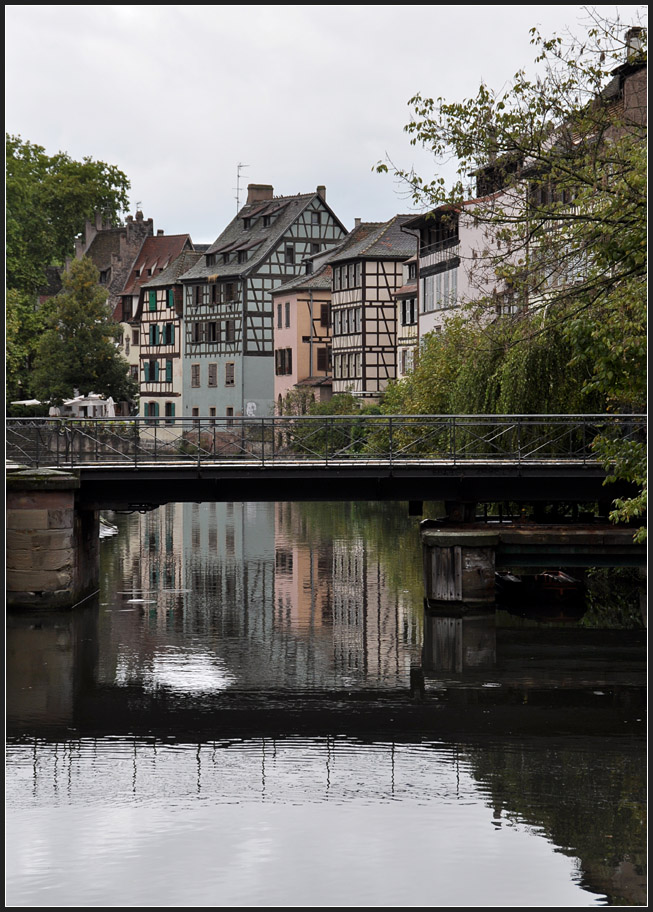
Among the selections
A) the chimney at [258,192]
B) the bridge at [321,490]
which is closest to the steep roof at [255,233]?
the chimney at [258,192]

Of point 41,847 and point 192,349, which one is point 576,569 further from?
point 192,349

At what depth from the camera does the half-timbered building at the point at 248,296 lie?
79750mm

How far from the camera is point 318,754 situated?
1553 centimetres

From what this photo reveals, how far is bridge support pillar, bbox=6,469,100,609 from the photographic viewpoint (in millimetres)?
24766

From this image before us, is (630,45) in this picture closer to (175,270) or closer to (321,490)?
(321,490)

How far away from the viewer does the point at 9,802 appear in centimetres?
1384

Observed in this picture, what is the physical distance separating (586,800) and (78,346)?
54.8 metres

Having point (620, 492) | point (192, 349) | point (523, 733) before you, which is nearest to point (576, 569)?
point (620, 492)

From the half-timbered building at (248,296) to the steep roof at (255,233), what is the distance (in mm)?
59

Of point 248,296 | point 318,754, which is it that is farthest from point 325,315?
point 318,754

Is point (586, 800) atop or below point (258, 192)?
below

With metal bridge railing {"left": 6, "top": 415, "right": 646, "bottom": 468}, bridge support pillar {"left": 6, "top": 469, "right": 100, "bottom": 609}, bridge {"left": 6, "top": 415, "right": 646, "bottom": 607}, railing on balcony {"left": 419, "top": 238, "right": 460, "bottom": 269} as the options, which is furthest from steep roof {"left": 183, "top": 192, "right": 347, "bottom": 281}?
bridge support pillar {"left": 6, "top": 469, "right": 100, "bottom": 609}

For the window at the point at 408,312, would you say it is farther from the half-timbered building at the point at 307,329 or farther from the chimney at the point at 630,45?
the chimney at the point at 630,45

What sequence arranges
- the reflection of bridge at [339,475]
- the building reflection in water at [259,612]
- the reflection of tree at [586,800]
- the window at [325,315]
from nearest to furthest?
the reflection of tree at [586,800], the building reflection in water at [259,612], the reflection of bridge at [339,475], the window at [325,315]
